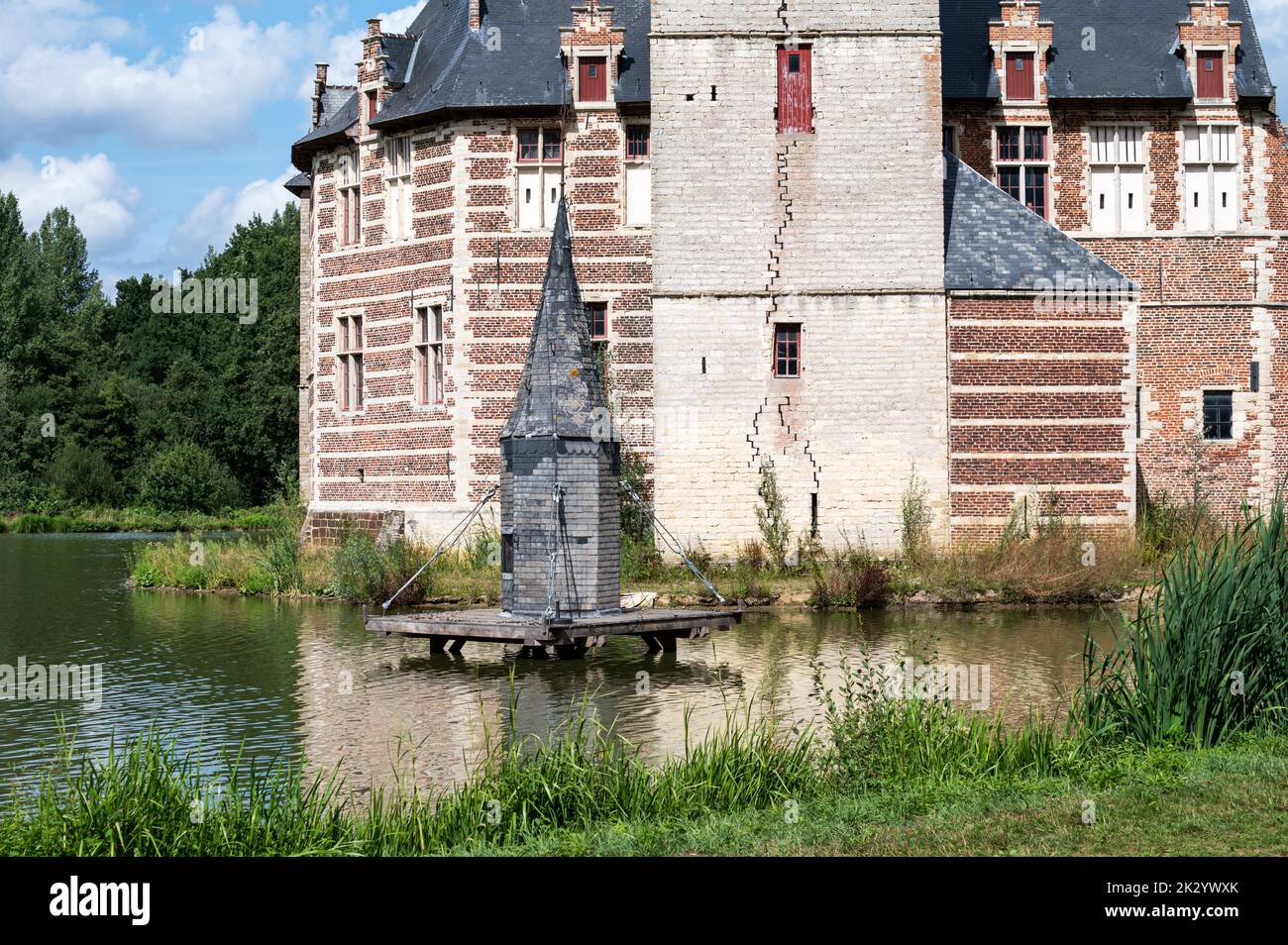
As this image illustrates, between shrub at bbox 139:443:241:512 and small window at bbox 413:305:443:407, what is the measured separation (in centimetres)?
2583

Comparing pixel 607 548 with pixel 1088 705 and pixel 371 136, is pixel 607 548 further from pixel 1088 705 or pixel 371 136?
pixel 371 136

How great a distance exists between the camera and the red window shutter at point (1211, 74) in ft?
88.9

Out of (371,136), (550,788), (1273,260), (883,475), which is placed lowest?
(550,788)

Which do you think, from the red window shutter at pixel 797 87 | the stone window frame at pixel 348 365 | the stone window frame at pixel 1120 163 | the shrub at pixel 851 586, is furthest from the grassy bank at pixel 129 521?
the stone window frame at pixel 1120 163

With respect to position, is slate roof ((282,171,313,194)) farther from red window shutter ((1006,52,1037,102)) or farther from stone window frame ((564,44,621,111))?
red window shutter ((1006,52,1037,102))

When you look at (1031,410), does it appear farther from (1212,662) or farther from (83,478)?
(83,478)

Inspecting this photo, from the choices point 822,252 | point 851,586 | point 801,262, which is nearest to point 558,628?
point 851,586

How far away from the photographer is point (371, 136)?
2811 centimetres

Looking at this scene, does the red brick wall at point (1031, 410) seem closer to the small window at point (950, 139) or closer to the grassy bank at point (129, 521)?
the small window at point (950, 139)

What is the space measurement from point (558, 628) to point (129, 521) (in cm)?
3805
